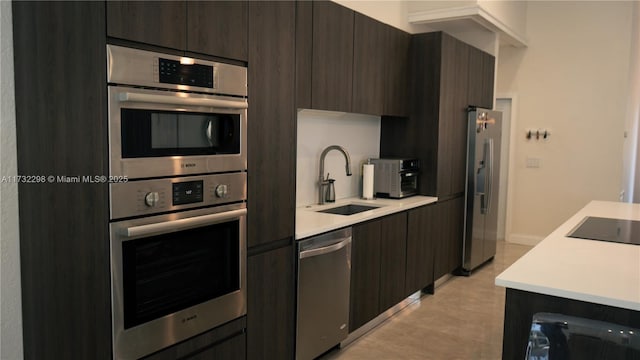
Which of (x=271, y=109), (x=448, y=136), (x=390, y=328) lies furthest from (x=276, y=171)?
(x=448, y=136)

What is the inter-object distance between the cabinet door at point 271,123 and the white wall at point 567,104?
4.76m

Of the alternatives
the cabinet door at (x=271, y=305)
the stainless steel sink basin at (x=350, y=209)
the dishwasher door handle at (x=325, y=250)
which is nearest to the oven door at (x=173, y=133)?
the cabinet door at (x=271, y=305)

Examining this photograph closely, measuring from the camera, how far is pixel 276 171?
8.79 ft

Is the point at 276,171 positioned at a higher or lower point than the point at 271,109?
lower

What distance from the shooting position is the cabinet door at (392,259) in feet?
12.4

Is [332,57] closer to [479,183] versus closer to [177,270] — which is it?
[177,270]

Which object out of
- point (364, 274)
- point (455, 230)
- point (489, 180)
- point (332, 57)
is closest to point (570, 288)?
point (364, 274)

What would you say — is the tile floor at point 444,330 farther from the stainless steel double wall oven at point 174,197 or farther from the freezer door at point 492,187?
the stainless steel double wall oven at point 174,197

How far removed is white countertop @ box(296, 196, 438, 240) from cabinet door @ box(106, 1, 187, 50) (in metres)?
1.26

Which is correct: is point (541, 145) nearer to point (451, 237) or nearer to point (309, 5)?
point (451, 237)

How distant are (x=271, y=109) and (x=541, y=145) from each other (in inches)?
196

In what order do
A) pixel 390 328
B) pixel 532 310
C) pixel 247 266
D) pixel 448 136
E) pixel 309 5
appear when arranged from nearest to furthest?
1. pixel 532 310
2. pixel 247 266
3. pixel 309 5
4. pixel 390 328
5. pixel 448 136

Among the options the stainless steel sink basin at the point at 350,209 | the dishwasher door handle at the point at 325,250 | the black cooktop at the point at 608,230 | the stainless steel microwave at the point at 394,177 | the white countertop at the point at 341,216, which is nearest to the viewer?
the black cooktop at the point at 608,230

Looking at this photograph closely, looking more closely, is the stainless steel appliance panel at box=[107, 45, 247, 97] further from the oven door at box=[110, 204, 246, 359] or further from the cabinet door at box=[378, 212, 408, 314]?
the cabinet door at box=[378, 212, 408, 314]
